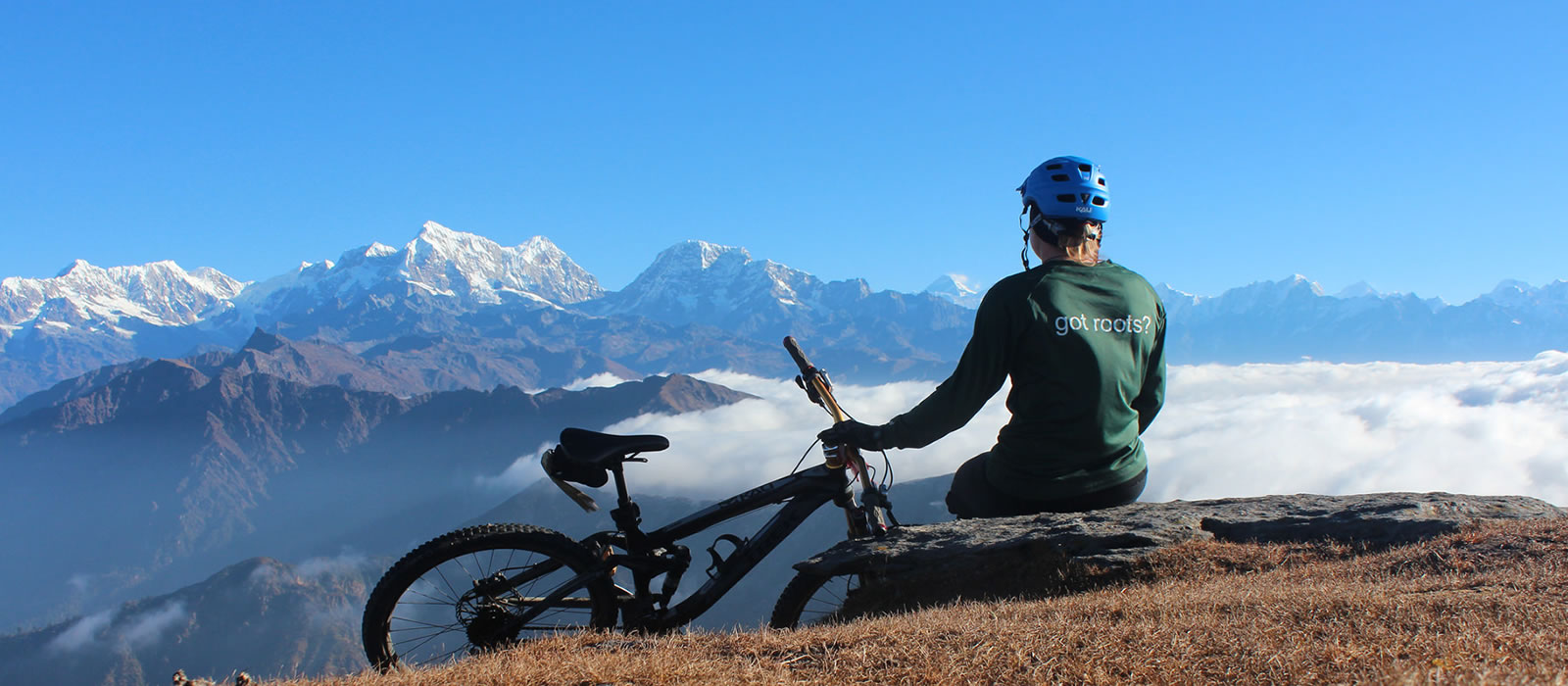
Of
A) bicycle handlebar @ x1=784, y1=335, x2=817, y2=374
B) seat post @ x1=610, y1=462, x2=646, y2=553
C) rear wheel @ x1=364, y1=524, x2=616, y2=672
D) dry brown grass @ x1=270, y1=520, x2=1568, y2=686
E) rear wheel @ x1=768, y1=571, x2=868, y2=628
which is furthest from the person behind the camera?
rear wheel @ x1=768, y1=571, x2=868, y2=628

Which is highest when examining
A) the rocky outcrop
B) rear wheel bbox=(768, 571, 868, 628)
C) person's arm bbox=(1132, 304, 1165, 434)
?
person's arm bbox=(1132, 304, 1165, 434)

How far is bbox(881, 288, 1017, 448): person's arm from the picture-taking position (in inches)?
217

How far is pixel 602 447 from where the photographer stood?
5914 millimetres

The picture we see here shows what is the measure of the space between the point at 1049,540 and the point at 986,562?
0.48m

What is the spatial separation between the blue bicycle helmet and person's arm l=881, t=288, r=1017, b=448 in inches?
40.5

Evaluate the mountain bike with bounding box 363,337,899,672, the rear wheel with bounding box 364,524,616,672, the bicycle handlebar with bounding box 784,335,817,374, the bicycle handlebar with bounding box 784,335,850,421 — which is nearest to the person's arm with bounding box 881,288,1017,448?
the mountain bike with bounding box 363,337,899,672

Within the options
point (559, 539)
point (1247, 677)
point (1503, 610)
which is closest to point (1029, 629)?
point (1247, 677)

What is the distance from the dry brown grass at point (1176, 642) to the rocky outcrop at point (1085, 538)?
0.79 m

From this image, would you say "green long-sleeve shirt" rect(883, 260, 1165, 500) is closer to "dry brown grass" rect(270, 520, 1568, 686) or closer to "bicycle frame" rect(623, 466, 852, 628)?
"bicycle frame" rect(623, 466, 852, 628)

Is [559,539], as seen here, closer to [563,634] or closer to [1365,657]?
[563,634]

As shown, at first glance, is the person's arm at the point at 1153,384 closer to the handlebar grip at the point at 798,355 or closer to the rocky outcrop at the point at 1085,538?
the rocky outcrop at the point at 1085,538

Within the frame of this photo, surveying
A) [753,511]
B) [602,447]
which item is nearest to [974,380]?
[753,511]

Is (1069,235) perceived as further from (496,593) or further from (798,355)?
(496,593)

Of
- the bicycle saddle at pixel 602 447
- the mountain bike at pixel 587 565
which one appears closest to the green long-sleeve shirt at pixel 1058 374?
the mountain bike at pixel 587 565
